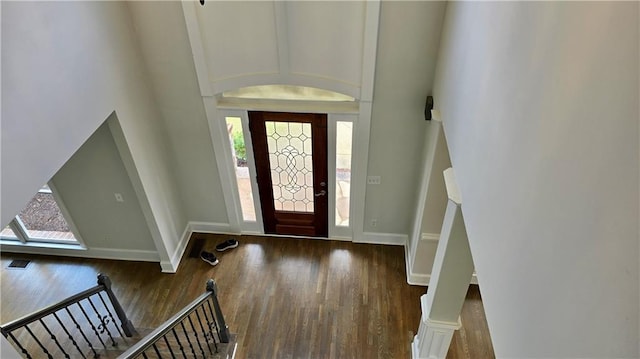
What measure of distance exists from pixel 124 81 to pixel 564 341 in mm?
4112

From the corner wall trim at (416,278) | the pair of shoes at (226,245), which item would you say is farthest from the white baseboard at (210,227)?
the corner wall trim at (416,278)

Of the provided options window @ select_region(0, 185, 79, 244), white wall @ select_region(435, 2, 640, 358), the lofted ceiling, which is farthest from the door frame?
white wall @ select_region(435, 2, 640, 358)

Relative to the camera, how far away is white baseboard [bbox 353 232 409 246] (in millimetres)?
5883

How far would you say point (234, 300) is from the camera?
5207 millimetres

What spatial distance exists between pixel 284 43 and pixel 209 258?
299 centimetres

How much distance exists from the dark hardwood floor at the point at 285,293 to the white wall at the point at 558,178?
8.44 ft

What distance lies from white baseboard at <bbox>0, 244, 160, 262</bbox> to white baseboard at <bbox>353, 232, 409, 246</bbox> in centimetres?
278

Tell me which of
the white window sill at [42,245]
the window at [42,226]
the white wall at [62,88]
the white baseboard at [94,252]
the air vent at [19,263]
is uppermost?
the white wall at [62,88]

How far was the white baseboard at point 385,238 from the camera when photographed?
588 cm

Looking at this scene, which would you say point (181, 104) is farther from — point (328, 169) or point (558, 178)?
point (558, 178)

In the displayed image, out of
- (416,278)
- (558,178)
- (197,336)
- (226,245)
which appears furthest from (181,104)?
→ (558,178)

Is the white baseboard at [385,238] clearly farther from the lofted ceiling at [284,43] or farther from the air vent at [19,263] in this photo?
the air vent at [19,263]

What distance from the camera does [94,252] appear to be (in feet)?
18.7

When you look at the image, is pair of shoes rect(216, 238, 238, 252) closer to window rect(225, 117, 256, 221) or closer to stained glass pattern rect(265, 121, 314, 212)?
window rect(225, 117, 256, 221)
